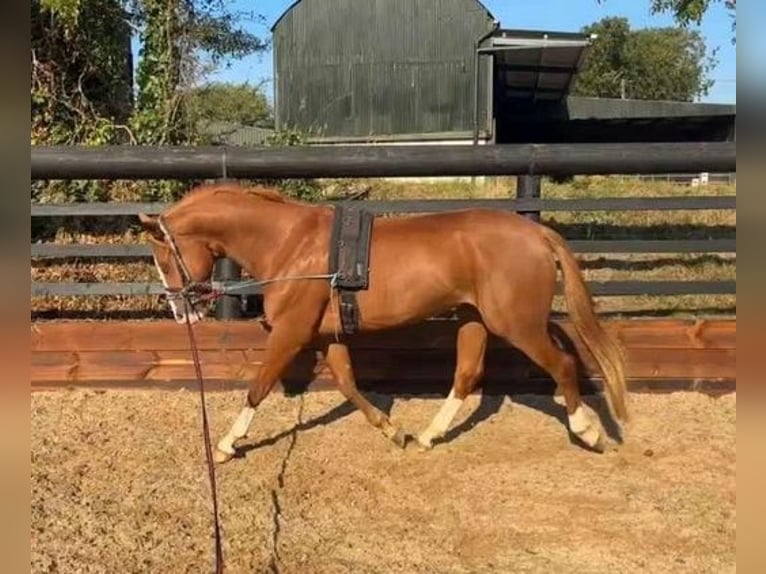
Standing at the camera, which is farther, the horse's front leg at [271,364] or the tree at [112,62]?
the tree at [112,62]

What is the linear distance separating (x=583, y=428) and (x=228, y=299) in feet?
8.75

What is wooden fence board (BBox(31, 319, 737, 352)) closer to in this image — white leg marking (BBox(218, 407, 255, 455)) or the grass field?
the grass field

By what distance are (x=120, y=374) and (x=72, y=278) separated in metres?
1.47

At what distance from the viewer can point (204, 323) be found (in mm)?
6086

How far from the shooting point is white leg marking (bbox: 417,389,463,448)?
512 centimetres

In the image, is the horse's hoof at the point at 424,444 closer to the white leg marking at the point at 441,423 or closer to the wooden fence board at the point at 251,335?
the white leg marking at the point at 441,423

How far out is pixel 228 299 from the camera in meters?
6.27

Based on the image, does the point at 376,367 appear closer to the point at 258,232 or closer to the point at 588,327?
the point at 258,232

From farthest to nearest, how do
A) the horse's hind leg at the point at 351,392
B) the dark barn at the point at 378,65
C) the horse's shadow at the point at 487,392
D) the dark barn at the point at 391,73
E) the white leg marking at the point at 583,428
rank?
the dark barn at the point at 378,65
the dark barn at the point at 391,73
the horse's shadow at the point at 487,392
the horse's hind leg at the point at 351,392
the white leg marking at the point at 583,428

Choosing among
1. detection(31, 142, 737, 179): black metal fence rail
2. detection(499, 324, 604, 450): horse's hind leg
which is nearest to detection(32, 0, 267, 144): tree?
detection(31, 142, 737, 179): black metal fence rail

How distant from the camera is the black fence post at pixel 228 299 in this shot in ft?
20.2

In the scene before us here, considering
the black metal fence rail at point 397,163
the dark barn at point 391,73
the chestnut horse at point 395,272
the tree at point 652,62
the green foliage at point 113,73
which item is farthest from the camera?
the tree at point 652,62

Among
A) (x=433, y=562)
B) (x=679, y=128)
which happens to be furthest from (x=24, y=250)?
(x=679, y=128)

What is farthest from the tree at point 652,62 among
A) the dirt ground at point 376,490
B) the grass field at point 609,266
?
the dirt ground at point 376,490
